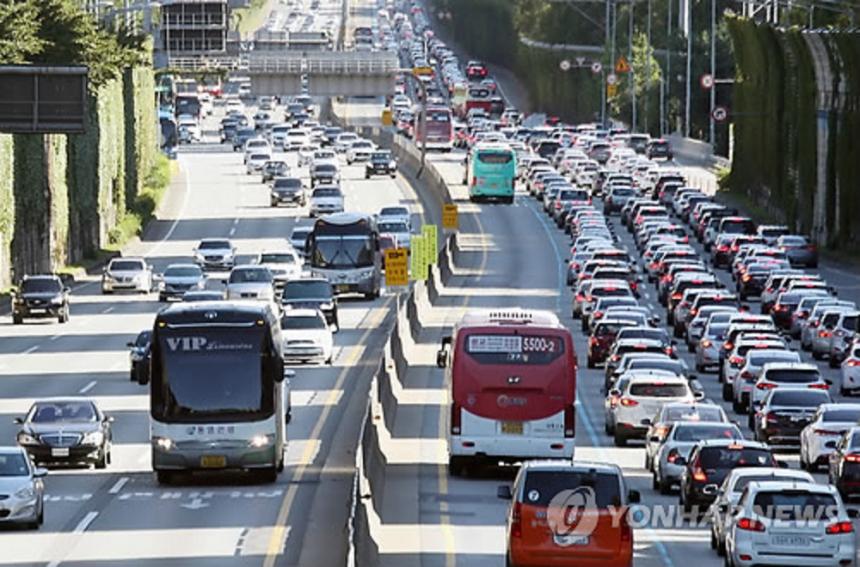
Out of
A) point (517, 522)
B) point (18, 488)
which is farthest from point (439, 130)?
point (517, 522)

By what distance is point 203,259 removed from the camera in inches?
4082

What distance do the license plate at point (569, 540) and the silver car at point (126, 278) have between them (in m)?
63.6

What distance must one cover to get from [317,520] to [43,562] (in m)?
5.40

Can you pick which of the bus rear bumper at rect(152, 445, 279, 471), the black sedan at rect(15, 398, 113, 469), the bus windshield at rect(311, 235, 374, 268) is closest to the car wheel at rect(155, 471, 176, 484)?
the bus rear bumper at rect(152, 445, 279, 471)

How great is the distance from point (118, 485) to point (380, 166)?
368 ft

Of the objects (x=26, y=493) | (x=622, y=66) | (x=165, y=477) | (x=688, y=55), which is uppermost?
(x=26, y=493)

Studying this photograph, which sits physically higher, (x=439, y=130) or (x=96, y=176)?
(x=96, y=176)

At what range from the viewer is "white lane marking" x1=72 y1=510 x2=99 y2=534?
128 feet

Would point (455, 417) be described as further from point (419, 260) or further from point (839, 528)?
point (419, 260)

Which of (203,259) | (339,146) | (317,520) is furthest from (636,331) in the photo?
(339,146)

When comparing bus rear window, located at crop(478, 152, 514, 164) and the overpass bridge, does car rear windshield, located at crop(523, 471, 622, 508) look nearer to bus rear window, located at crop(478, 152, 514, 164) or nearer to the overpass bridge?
bus rear window, located at crop(478, 152, 514, 164)

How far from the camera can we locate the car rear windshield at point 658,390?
5266cm

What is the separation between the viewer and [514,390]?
44.9m

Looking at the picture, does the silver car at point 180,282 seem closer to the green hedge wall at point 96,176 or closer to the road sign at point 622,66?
the green hedge wall at point 96,176
